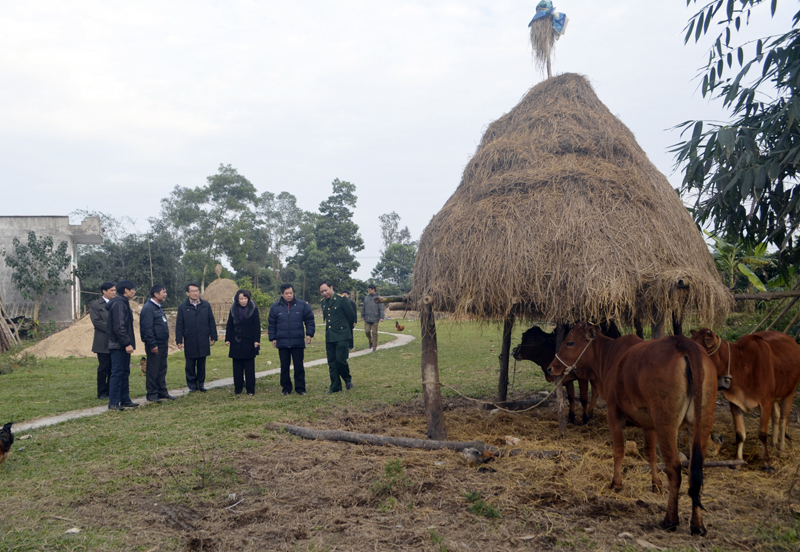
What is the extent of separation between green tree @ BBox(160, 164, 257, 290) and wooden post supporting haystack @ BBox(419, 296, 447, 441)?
35.5 metres

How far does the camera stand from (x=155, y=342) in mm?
9633

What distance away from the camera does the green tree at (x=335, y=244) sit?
40.6 m

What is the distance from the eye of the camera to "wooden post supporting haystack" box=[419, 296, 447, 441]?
263 inches

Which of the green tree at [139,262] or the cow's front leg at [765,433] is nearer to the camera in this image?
the cow's front leg at [765,433]

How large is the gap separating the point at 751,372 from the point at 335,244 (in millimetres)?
36996

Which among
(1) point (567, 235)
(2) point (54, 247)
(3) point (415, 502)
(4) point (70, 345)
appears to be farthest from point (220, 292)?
(3) point (415, 502)

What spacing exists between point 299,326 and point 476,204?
4.82 metres

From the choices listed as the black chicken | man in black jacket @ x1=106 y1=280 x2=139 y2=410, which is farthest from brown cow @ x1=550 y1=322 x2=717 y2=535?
man in black jacket @ x1=106 y1=280 x2=139 y2=410

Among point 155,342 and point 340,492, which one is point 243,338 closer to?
point 155,342

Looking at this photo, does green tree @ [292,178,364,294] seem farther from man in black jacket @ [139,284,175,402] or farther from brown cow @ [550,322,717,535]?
brown cow @ [550,322,717,535]

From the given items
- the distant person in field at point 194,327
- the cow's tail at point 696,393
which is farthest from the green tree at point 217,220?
the cow's tail at point 696,393

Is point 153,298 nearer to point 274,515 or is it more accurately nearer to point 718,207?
point 274,515

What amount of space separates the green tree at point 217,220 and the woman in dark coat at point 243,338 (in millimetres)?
30795

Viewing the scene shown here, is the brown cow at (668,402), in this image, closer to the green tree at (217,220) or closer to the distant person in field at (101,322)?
the distant person in field at (101,322)
